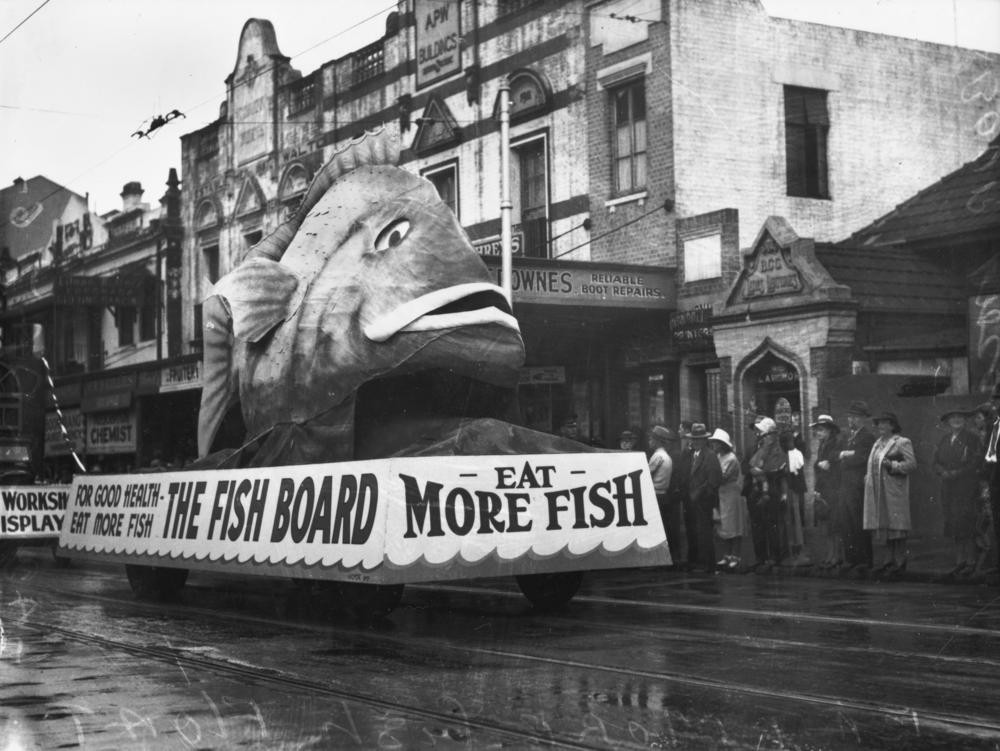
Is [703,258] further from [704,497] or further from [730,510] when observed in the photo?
[730,510]

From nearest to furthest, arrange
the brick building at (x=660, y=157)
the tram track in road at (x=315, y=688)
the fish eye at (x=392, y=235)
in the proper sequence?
the tram track in road at (x=315, y=688) → the fish eye at (x=392, y=235) → the brick building at (x=660, y=157)

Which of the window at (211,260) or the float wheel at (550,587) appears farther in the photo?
the window at (211,260)

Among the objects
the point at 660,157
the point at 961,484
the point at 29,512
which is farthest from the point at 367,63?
the point at 961,484

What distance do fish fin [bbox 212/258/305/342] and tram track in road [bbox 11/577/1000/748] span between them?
252 cm

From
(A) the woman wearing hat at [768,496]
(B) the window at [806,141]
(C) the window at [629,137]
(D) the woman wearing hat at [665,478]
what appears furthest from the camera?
(B) the window at [806,141]

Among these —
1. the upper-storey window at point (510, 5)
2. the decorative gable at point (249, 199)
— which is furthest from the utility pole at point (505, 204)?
the decorative gable at point (249, 199)

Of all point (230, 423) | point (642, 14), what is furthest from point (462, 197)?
point (230, 423)

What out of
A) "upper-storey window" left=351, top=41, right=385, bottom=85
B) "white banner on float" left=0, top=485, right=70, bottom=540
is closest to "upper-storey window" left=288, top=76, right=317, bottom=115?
"upper-storey window" left=351, top=41, right=385, bottom=85

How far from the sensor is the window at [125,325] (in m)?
34.7

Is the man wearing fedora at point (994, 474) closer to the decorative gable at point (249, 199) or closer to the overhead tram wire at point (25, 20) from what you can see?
the overhead tram wire at point (25, 20)

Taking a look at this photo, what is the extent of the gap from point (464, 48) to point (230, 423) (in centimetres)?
1282

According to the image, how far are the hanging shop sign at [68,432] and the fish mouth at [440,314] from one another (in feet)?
82.2

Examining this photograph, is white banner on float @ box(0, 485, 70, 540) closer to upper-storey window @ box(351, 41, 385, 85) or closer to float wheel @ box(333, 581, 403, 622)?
float wheel @ box(333, 581, 403, 622)

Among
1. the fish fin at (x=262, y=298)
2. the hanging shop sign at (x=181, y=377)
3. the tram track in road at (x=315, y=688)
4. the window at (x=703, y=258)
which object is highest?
the window at (x=703, y=258)
